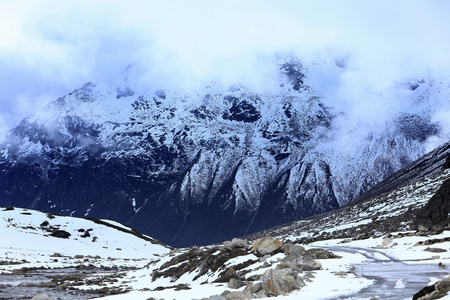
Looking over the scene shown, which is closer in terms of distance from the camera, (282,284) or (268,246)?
(282,284)

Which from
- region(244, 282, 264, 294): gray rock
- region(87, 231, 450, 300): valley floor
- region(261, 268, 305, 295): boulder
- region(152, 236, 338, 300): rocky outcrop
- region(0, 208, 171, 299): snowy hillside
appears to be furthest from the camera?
region(0, 208, 171, 299): snowy hillside

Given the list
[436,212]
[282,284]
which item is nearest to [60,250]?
[436,212]

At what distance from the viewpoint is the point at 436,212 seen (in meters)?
47.4

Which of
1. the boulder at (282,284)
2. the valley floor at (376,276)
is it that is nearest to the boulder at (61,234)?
the valley floor at (376,276)

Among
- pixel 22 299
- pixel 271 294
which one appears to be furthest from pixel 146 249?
pixel 271 294

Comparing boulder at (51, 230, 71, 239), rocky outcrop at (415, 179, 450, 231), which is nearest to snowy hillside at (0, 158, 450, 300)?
rocky outcrop at (415, 179, 450, 231)

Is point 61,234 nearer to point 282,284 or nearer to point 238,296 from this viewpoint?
point 238,296

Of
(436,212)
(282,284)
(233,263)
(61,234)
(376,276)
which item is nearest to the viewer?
(282,284)

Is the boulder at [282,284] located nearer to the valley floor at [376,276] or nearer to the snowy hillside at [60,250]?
the valley floor at [376,276]

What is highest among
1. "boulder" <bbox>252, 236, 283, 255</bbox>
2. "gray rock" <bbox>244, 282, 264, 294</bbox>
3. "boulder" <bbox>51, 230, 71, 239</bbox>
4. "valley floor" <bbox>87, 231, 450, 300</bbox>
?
"boulder" <bbox>51, 230, 71, 239</bbox>

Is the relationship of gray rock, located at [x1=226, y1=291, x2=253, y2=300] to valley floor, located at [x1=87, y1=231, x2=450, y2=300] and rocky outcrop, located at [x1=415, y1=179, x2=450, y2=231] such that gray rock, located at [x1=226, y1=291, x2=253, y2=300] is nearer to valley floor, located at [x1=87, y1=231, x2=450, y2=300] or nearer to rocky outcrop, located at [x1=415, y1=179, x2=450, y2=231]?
valley floor, located at [x1=87, y1=231, x2=450, y2=300]

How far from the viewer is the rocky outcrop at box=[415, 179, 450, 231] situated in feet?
151

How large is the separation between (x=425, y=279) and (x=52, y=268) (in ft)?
196

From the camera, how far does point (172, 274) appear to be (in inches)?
1885
